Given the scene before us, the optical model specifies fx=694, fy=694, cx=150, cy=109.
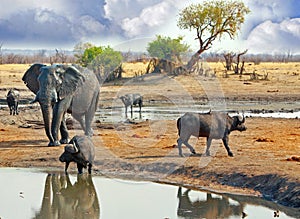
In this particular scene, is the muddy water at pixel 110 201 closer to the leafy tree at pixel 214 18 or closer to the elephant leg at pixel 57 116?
the elephant leg at pixel 57 116

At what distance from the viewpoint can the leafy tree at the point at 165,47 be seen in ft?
155

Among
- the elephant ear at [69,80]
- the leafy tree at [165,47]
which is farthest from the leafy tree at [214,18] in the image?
the elephant ear at [69,80]

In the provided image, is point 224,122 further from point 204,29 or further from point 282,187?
point 204,29

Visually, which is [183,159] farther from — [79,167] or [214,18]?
[214,18]

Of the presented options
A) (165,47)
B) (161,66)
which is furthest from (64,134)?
(165,47)

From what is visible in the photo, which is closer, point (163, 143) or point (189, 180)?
point (189, 180)

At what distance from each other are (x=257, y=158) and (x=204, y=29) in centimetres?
3396

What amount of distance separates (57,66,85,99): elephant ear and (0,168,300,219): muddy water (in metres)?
3.38

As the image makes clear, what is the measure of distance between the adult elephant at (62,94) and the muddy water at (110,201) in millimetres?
2690

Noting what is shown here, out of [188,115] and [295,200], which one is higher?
[188,115]

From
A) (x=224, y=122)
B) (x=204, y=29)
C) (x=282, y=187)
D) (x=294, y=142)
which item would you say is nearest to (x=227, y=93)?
(x=204, y=29)

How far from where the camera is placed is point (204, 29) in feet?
157

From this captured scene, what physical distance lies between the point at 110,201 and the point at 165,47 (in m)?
37.4

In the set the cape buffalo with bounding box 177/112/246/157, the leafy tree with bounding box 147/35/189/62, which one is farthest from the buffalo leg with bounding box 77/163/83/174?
the leafy tree with bounding box 147/35/189/62
